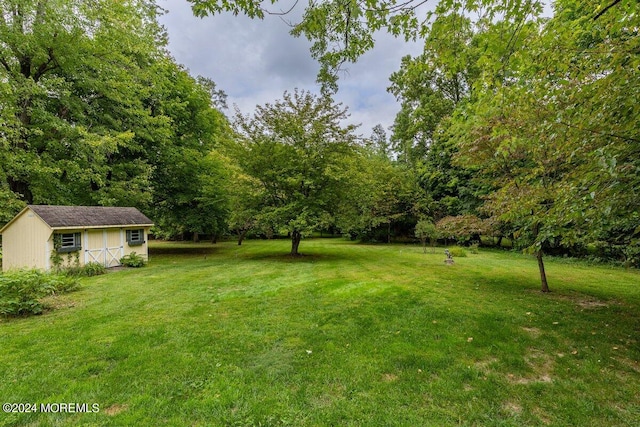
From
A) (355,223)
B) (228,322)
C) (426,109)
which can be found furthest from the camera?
(426,109)

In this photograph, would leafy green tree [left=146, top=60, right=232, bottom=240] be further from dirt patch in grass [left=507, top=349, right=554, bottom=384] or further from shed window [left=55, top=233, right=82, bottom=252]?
dirt patch in grass [left=507, top=349, right=554, bottom=384]

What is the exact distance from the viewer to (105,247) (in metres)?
11.2

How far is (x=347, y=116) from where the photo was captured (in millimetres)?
13641

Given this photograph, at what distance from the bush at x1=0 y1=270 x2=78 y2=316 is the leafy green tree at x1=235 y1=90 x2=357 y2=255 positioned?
7.83 meters

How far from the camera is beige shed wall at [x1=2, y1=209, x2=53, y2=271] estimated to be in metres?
9.49

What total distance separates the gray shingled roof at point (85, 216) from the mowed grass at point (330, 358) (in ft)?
13.6

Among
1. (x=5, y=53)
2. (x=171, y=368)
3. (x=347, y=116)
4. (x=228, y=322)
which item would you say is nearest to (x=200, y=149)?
(x=5, y=53)

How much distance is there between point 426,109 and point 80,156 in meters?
20.9

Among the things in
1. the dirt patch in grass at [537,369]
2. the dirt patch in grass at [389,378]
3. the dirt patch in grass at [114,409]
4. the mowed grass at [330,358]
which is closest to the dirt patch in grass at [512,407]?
the mowed grass at [330,358]

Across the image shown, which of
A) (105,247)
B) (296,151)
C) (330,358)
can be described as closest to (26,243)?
(105,247)

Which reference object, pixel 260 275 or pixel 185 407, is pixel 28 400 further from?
pixel 260 275

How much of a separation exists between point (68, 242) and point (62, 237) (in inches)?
10.5

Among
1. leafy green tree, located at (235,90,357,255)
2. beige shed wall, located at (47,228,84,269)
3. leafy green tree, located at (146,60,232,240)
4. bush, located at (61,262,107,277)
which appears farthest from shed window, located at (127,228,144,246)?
leafy green tree, located at (235,90,357,255)

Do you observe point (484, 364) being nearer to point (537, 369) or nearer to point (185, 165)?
point (537, 369)
